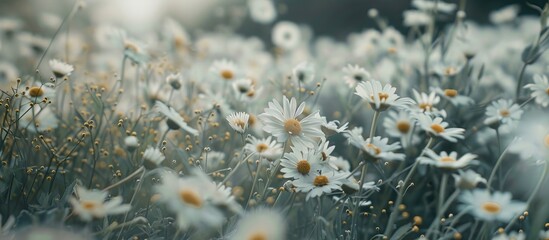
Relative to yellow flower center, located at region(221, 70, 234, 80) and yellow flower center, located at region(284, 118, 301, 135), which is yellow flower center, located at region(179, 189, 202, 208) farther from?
yellow flower center, located at region(221, 70, 234, 80)

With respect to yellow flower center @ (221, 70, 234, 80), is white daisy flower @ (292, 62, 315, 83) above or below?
below

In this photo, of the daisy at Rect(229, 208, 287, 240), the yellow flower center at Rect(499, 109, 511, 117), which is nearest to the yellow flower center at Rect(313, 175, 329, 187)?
the daisy at Rect(229, 208, 287, 240)

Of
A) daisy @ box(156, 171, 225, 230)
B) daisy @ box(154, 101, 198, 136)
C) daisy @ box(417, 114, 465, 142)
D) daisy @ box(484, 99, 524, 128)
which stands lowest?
daisy @ box(156, 171, 225, 230)

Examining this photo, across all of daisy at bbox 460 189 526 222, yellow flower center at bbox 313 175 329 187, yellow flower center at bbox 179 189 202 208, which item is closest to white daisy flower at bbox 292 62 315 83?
yellow flower center at bbox 313 175 329 187

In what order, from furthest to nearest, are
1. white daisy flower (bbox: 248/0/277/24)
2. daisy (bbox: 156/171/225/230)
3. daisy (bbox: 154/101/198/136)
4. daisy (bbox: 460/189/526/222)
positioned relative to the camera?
white daisy flower (bbox: 248/0/277/24) < daisy (bbox: 154/101/198/136) < daisy (bbox: 460/189/526/222) < daisy (bbox: 156/171/225/230)

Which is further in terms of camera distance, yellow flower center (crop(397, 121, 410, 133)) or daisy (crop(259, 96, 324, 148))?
yellow flower center (crop(397, 121, 410, 133))

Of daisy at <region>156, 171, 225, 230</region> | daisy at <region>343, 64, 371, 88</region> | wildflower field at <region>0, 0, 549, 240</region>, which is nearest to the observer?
daisy at <region>156, 171, 225, 230</region>

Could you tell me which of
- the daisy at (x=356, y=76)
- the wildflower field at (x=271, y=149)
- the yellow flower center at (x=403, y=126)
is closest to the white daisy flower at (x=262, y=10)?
the wildflower field at (x=271, y=149)
